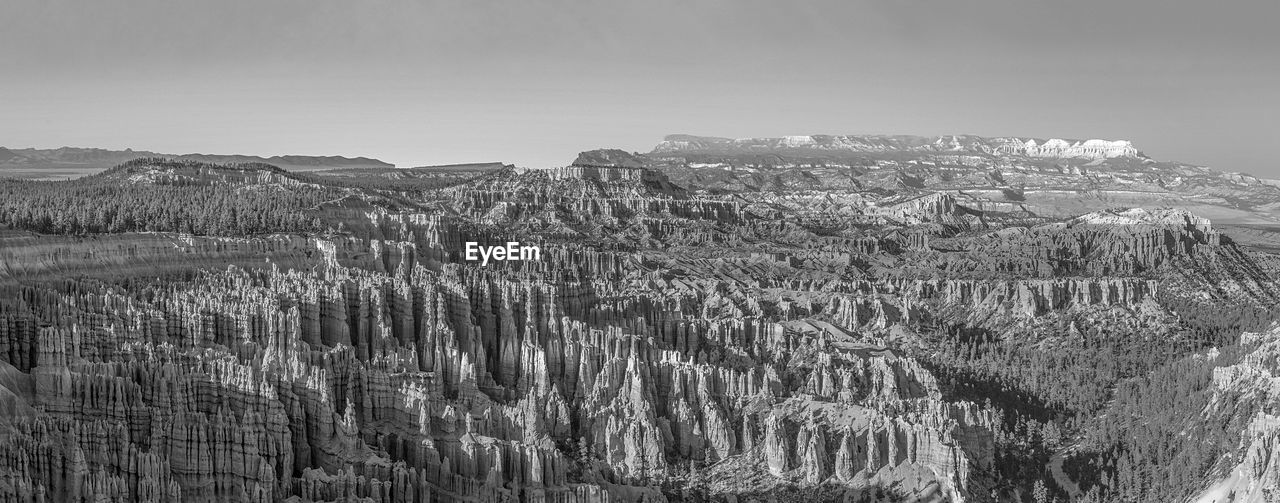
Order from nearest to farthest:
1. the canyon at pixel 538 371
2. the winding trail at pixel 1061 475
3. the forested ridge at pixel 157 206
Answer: the canyon at pixel 538 371 → the winding trail at pixel 1061 475 → the forested ridge at pixel 157 206

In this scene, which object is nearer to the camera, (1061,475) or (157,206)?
(1061,475)

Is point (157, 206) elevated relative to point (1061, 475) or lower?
elevated

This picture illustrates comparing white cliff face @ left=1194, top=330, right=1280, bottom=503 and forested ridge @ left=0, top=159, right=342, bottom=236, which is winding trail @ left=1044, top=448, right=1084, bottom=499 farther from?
forested ridge @ left=0, top=159, right=342, bottom=236

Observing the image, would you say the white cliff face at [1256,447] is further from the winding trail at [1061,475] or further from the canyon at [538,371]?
the winding trail at [1061,475]

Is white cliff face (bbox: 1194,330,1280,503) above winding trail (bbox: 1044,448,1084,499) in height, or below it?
above

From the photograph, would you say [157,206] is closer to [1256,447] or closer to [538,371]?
[538,371]

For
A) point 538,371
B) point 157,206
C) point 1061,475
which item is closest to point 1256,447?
point 1061,475

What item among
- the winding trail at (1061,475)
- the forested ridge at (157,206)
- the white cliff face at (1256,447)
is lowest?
the winding trail at (1061,475)

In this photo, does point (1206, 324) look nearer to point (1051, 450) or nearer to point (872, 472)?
point (1051, 450)

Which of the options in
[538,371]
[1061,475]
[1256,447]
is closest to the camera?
[1256,447]

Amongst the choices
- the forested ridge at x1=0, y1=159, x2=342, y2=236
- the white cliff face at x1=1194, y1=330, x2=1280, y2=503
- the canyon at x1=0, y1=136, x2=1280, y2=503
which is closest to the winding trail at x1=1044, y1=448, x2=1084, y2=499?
the canyon at x1=0, y1=136, x2=1280, y2=503

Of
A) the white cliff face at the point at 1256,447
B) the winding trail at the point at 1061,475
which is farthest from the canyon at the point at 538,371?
the winding trail at the point at 1061,475
